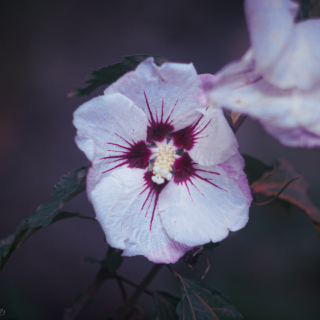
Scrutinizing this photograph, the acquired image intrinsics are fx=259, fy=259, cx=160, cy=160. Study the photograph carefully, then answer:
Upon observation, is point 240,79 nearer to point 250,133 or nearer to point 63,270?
point 250,133

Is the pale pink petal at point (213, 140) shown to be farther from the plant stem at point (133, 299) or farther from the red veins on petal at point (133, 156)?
the plant stem at point (133, 299)

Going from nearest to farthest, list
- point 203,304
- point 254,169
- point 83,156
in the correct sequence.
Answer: point 203,304 < point 254,169 < point 83,156

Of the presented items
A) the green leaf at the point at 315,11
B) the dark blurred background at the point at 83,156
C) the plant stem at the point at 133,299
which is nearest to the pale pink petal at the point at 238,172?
the green leaf at the point at 315,11

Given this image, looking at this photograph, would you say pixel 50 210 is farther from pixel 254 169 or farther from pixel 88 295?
pixel 254 169

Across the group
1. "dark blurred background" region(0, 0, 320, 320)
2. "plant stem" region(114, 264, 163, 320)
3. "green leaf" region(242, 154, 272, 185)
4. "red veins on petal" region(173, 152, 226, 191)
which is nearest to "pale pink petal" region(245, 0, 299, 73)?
"red veins on petal" region(173, 152, 226, 191)

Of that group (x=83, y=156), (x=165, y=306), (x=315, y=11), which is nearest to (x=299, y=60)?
(x=315, y=11)

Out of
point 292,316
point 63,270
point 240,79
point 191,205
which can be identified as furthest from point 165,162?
point 292,316

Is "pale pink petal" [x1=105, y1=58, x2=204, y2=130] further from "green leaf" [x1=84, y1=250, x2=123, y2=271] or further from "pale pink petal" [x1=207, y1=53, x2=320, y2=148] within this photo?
"green leaf" [x1=84, y1=250, x2=123, y2=271]

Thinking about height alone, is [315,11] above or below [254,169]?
above
